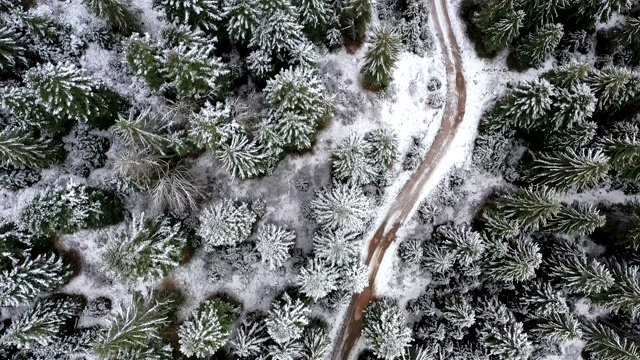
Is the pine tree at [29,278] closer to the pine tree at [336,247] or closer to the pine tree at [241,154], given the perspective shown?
the pine tree at [241,154]

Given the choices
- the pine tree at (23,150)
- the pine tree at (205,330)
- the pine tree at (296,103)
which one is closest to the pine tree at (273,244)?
the pine tree at (205,330)

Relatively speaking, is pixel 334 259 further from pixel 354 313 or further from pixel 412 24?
pixel 412 24

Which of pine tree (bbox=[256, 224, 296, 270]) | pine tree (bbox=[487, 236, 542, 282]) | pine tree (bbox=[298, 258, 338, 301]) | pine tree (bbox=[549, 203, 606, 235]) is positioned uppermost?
pine tree (bbox=[256, 224, 296, 270])


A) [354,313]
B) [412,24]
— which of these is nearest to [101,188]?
[354,313]

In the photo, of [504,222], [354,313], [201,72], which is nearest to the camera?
[201,72]

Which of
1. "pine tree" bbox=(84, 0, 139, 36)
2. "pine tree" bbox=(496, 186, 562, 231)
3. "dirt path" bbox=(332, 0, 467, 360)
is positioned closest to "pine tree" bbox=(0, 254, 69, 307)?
"pine tree" bbox=(84, 0, 139, 36)

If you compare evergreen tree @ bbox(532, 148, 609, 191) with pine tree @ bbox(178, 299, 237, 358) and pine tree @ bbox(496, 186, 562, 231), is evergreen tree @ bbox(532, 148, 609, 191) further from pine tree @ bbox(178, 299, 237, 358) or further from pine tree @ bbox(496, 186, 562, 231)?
pine tree @ bbox(178, 299, 237, 358)

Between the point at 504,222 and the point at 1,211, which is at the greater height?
the point at 1,211
